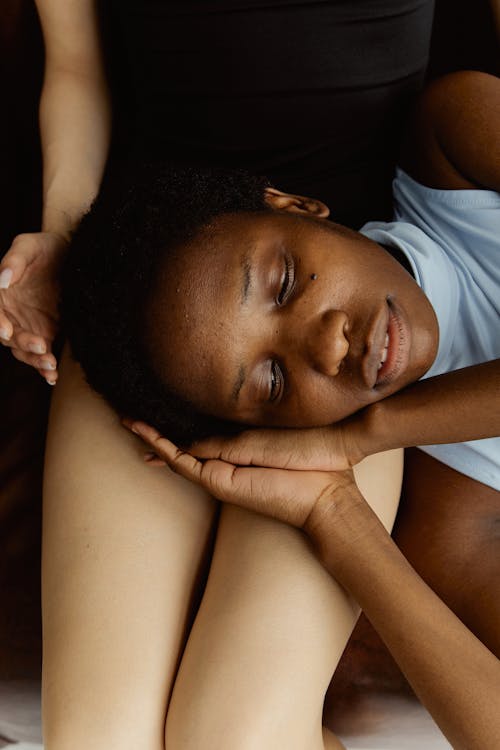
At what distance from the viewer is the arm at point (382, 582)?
2.55 ft

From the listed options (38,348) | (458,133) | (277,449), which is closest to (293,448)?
(277,449)

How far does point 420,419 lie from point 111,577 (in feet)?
1.38

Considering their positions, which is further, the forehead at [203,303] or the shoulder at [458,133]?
the shoulder at [458,133]

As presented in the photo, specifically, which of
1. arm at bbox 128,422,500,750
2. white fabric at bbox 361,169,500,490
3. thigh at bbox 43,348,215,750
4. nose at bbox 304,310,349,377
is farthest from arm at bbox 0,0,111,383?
white fabric at bbox 361,169,500,490

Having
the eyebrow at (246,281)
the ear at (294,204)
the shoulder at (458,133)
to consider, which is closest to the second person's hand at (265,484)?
the eyebrow at (246,281)

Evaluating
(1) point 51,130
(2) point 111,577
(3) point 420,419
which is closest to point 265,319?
(3) point 420,419

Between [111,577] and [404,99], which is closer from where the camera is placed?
[111,577]

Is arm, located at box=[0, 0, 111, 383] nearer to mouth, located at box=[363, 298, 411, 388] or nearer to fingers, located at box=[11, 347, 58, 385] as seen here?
fingers, located at box=[11, 347, 58, 385]

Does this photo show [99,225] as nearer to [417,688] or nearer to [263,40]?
[263,40]

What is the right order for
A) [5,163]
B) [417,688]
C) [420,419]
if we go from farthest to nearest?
[5,163], [420,419], [417,688]

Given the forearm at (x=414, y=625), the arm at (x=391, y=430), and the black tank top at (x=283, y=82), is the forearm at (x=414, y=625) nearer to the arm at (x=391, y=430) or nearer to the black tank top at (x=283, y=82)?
the arm at (x=391, y=430)

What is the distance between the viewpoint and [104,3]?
1.09 metres

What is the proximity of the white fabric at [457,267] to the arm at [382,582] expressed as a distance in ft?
0.79

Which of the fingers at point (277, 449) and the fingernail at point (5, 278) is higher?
the fingernail at point (5, 278)
